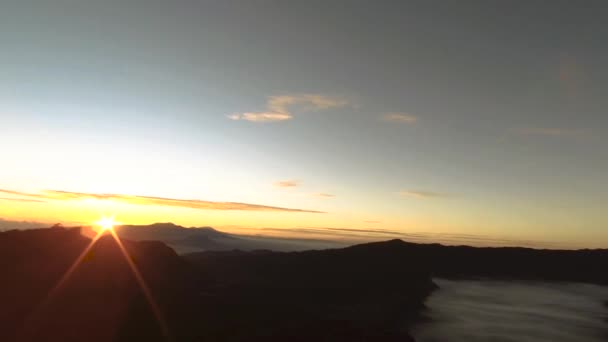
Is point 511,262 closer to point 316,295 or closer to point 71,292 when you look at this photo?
point 316,295

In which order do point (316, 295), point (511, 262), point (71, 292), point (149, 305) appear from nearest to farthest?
point (71, 292), point (149, 305), point (316, 295), point (511, 262)

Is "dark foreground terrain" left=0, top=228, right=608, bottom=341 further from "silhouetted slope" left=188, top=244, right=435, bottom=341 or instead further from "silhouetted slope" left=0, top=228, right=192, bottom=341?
"silhouetted slope" left=188, top=244, right=435, bottom=341

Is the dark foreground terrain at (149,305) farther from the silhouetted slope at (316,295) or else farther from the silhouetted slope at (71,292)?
the silhouetted slope at (316,295)

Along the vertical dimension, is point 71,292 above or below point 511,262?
below

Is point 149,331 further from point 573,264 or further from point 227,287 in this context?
point 573,264

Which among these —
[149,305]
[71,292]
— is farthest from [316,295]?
[71,292]

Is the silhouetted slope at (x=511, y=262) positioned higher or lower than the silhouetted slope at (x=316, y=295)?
higher

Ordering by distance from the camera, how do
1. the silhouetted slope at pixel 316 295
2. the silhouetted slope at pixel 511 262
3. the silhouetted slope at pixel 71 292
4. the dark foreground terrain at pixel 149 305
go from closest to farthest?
the silhouetted slope at pixel 71 292 → the dark foreground terrain at pixel 149 305 → the silhouetted slope at pixel 316 295 → the silhouetted slope at pixel 511 262

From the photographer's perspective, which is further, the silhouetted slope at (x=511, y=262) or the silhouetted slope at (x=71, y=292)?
the silhouetted slope at (x=511, y=262)

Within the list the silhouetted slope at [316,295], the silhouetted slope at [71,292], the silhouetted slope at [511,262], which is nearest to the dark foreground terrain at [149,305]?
the silhouetted slope at [71,292]

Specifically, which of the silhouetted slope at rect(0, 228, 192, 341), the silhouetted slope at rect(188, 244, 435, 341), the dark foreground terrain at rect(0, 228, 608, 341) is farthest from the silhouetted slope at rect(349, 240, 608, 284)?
the silhouetted slope at rect(0, 228, 192, 341)

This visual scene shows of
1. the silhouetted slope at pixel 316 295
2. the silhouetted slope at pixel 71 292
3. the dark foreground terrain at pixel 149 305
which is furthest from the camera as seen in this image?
the silhouetted slope at pixel 316 295

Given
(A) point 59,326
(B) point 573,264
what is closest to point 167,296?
(A) point 59,326
